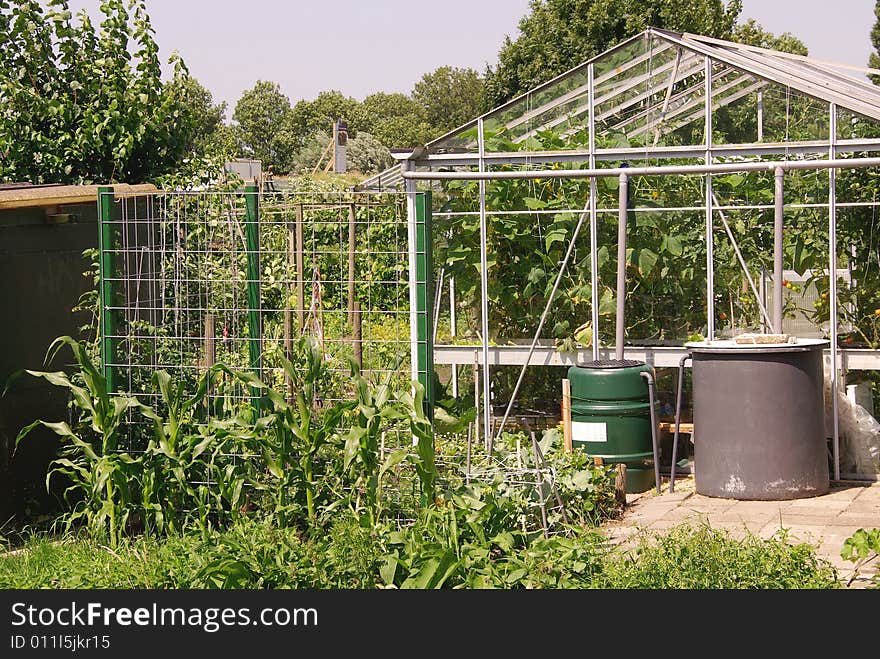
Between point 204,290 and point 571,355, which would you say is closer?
point 204,290

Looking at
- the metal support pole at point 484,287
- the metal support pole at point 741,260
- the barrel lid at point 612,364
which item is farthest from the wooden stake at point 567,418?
the metal support pole at point 741,260

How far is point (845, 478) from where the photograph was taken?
8.06 meters

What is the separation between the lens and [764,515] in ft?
22.5

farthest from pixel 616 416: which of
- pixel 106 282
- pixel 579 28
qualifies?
pixel 579 28

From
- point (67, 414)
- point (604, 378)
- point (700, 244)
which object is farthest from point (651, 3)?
point (67, 414)

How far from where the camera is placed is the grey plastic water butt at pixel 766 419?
7156mm

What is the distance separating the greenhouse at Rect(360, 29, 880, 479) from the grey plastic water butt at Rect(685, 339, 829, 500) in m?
Result: 1.22

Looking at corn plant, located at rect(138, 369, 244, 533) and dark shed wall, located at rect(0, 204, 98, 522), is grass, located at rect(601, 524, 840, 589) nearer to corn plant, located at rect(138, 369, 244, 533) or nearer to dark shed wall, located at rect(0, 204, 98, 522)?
Answer: corn plant, located at rect(138, 369, 244, 533)

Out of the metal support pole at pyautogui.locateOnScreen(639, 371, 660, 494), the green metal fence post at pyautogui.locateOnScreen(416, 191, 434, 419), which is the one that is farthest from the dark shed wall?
the metal support pole at pyautogui.locateOnScreen(639, 371, 660, 494)

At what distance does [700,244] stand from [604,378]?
6.78ft

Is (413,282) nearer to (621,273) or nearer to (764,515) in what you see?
(621,273)

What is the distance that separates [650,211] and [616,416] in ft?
7.07

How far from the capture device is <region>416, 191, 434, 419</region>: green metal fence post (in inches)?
239

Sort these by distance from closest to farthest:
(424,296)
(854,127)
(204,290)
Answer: (424,296) < (204,290) < (854,127)
